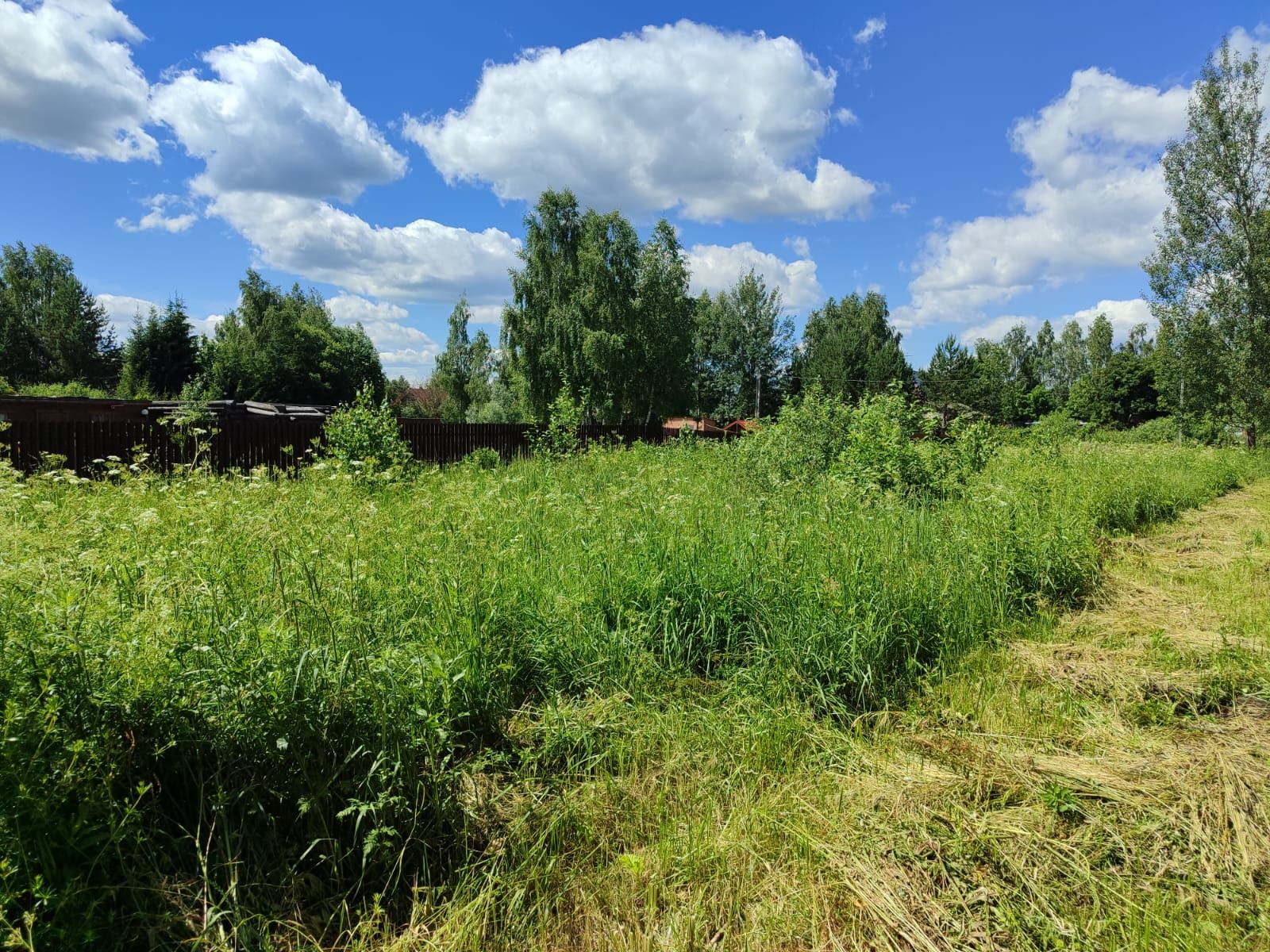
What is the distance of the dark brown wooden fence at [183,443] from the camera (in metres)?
10.1

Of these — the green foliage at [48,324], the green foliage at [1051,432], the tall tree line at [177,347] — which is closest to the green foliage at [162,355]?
the tall tree line at [177,347]

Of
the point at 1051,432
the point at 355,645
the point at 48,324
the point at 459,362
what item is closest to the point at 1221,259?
the point at 1051,432

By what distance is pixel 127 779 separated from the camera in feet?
6.53

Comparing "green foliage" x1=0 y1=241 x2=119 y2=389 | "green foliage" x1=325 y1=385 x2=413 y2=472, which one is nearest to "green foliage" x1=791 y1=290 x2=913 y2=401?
"green foliage" x1=325 y1=385 x2=413 y2=472

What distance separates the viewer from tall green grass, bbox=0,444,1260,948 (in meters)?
1.81

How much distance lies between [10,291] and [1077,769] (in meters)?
66.4

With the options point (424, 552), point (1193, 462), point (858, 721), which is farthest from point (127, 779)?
point (1193, 462)

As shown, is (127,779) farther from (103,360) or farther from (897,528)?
(103,360)

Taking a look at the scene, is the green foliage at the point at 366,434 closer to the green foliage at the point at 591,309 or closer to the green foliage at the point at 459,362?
the green foliage at the point at 591,309

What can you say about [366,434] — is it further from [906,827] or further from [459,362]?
[459,362]

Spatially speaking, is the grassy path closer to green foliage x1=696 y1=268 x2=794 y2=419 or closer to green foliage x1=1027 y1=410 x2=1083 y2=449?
green foliage x1=1027 y1=410 x2=1083 y2=449

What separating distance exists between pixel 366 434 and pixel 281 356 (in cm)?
3394

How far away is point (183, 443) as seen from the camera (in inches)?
328

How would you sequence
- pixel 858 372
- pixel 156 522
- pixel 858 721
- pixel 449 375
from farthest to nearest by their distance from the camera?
pixel 858 372
pixel 449 375
pixel 156 522
pixel 858 721
